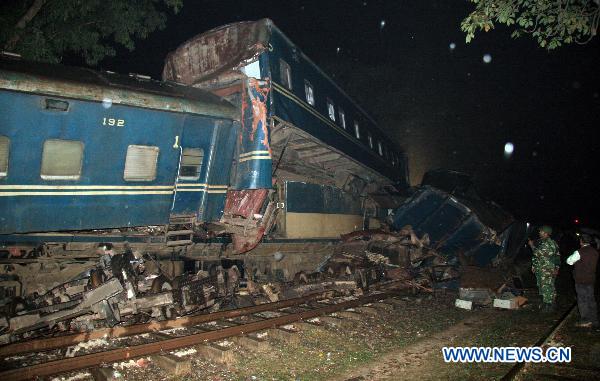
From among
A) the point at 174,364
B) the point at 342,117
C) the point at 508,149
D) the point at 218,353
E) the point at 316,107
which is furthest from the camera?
the point at 508,149

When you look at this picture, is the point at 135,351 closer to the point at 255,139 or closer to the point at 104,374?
the point at 104,374

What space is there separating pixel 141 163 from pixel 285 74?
4086 mm

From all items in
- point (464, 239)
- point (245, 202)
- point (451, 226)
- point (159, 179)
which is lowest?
point (464, 239)

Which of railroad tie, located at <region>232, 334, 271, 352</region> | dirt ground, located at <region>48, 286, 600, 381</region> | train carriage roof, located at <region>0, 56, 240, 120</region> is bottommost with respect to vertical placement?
dirt ground, located at <region>48, 286, 600, 381</region>

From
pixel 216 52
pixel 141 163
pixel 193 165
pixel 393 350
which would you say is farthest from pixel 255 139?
pixel 393 350

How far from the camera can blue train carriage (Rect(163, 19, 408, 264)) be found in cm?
809

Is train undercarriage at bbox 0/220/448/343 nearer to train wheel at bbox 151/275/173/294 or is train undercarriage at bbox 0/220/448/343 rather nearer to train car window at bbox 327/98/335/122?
train wheel at bbox 151/275/173/294

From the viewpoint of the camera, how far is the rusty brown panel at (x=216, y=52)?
8461 millimetres

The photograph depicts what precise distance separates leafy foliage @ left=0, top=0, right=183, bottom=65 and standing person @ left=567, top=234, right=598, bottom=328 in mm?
15642

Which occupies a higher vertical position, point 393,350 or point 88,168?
point 88,168

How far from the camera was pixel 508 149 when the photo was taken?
1618 inches

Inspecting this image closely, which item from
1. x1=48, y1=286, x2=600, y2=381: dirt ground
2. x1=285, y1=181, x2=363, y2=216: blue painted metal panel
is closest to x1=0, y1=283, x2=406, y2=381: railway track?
x1=48, y1=286, x2=600, y2=381: dirt ground

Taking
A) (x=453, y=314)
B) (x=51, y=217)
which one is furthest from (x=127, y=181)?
(x=453, y=314)

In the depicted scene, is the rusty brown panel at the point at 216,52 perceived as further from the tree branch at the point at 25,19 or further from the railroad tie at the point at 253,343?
the tree branch at the point at 25,19
